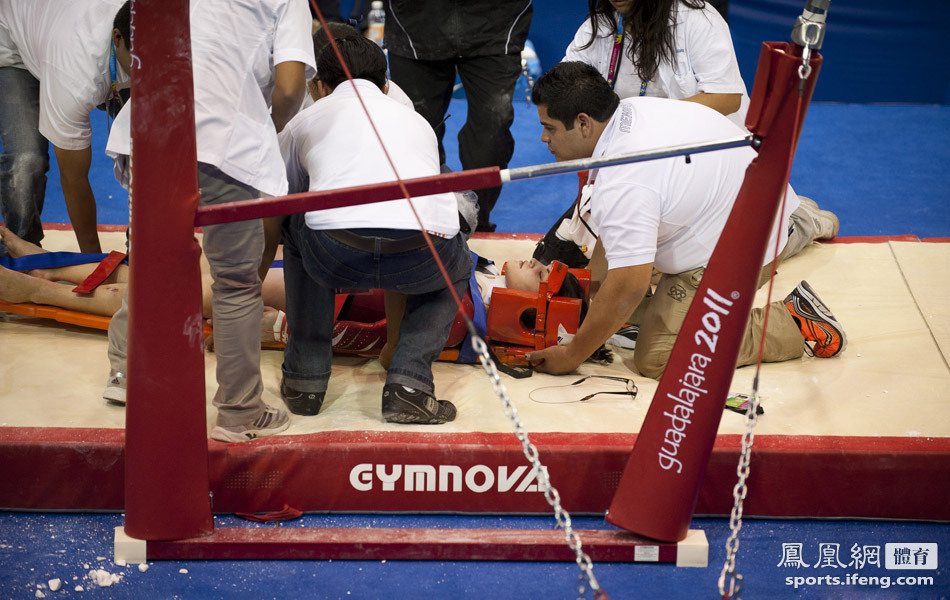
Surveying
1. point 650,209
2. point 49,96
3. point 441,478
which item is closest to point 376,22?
point 49,96

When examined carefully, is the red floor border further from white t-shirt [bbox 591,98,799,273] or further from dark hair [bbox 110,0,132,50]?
dark hair [bbox 110,0,132,50]

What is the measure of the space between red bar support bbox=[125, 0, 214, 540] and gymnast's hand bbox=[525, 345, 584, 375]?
121 cm

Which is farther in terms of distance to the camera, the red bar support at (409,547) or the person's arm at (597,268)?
the person's arm at (597,268)

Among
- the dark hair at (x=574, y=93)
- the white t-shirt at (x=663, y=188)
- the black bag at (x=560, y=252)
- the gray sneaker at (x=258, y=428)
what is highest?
the dark hair at (x=574, y=93)

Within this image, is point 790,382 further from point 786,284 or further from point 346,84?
point 346,84

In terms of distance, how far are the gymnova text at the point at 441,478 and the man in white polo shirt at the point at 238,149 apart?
0.36 meters

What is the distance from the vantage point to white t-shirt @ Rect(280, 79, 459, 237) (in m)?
2.63

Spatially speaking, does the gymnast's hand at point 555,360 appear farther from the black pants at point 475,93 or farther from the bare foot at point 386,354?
the black pants at point 475,93

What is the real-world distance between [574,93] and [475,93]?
1573 millimetres

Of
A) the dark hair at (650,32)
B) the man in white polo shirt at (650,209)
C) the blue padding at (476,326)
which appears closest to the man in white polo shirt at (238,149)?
the blue padding at (476,326)

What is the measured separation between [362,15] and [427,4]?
2.60m

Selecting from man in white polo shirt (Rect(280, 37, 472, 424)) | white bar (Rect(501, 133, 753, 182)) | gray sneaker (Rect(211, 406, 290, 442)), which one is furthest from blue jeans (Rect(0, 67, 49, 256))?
→ white bar (Rect(501, 133, 753, 182))

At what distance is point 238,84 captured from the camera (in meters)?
2.57

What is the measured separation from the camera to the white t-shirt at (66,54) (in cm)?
317
